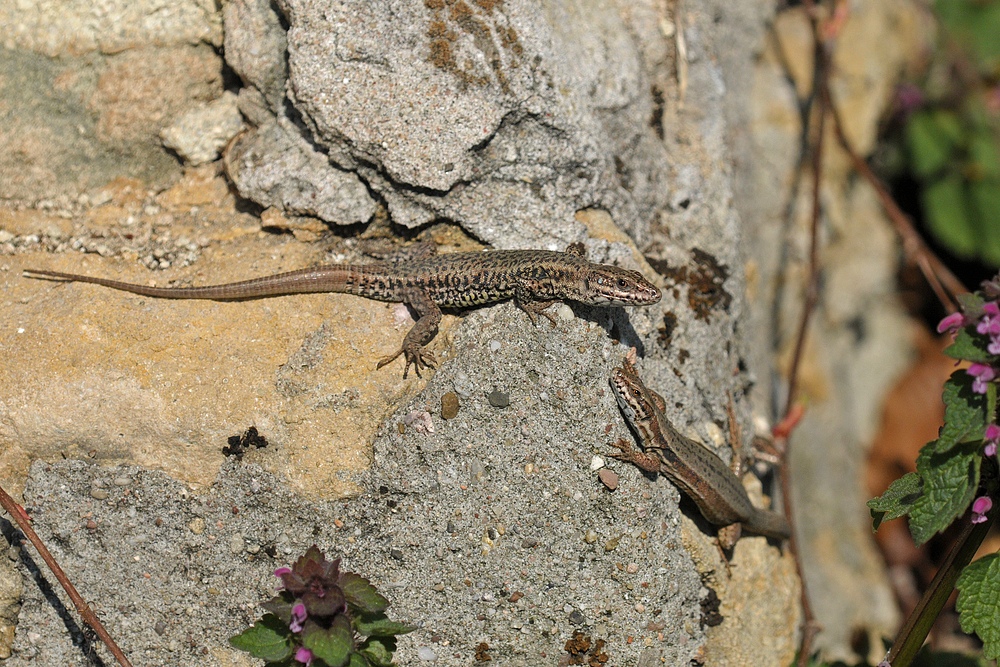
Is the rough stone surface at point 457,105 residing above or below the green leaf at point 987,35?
below

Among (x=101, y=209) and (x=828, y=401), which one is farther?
(x=828, y=401)

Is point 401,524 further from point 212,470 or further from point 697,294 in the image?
point 697,294

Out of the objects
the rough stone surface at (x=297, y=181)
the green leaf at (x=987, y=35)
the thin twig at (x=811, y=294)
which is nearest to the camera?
the rough stone surface at (x=297, y=181)

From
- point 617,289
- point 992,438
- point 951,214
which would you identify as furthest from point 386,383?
point 951,214

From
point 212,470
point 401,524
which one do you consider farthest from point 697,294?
point 212,470

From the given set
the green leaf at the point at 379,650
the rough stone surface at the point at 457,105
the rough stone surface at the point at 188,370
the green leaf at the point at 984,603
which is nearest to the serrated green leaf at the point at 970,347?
the green leaf at the point at 984,603

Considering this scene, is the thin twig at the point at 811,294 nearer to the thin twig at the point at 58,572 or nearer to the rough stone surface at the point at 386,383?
the rough stone surface at the point at 386,383
